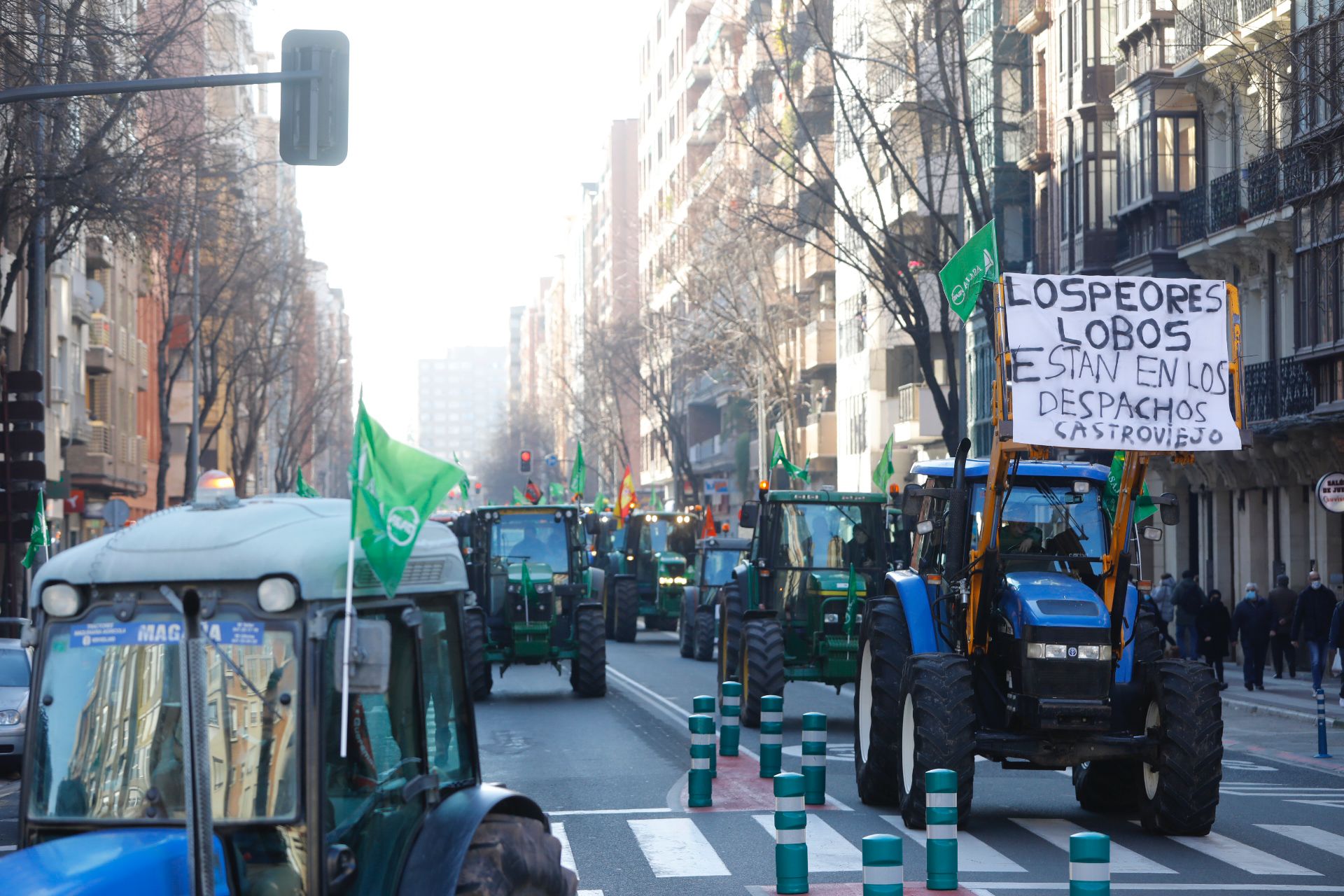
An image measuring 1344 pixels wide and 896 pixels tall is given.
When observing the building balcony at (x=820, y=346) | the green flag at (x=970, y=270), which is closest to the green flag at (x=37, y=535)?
the green flag at (x=970, y=270)

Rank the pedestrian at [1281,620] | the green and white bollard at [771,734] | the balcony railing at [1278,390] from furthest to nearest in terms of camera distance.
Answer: the balcony railing at [1278,390], the pedestrian at [1281,620], the green and white bollard at [771,734]

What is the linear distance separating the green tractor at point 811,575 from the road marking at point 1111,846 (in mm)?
7420

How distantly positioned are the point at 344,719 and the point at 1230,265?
3272cm

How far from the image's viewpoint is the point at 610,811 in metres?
14.3

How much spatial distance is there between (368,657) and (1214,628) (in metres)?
26.7

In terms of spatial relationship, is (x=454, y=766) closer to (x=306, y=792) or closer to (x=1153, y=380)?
(x=306, y=792)

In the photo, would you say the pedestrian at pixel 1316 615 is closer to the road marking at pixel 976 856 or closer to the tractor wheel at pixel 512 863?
the road marking at pixel 976 856

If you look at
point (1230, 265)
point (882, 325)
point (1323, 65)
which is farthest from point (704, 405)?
point (1323, 65)

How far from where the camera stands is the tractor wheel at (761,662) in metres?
20.4

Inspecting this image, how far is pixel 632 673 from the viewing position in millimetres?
31391

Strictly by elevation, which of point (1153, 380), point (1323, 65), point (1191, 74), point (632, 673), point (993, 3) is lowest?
point (632, 673)

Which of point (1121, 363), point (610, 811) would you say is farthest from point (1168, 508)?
point (610, 811)

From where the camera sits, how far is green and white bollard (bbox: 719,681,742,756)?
654 inches

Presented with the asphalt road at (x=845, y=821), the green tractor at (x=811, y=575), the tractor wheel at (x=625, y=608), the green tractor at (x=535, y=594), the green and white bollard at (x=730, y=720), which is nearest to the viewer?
the asphalt road at (x=845, y=821)
